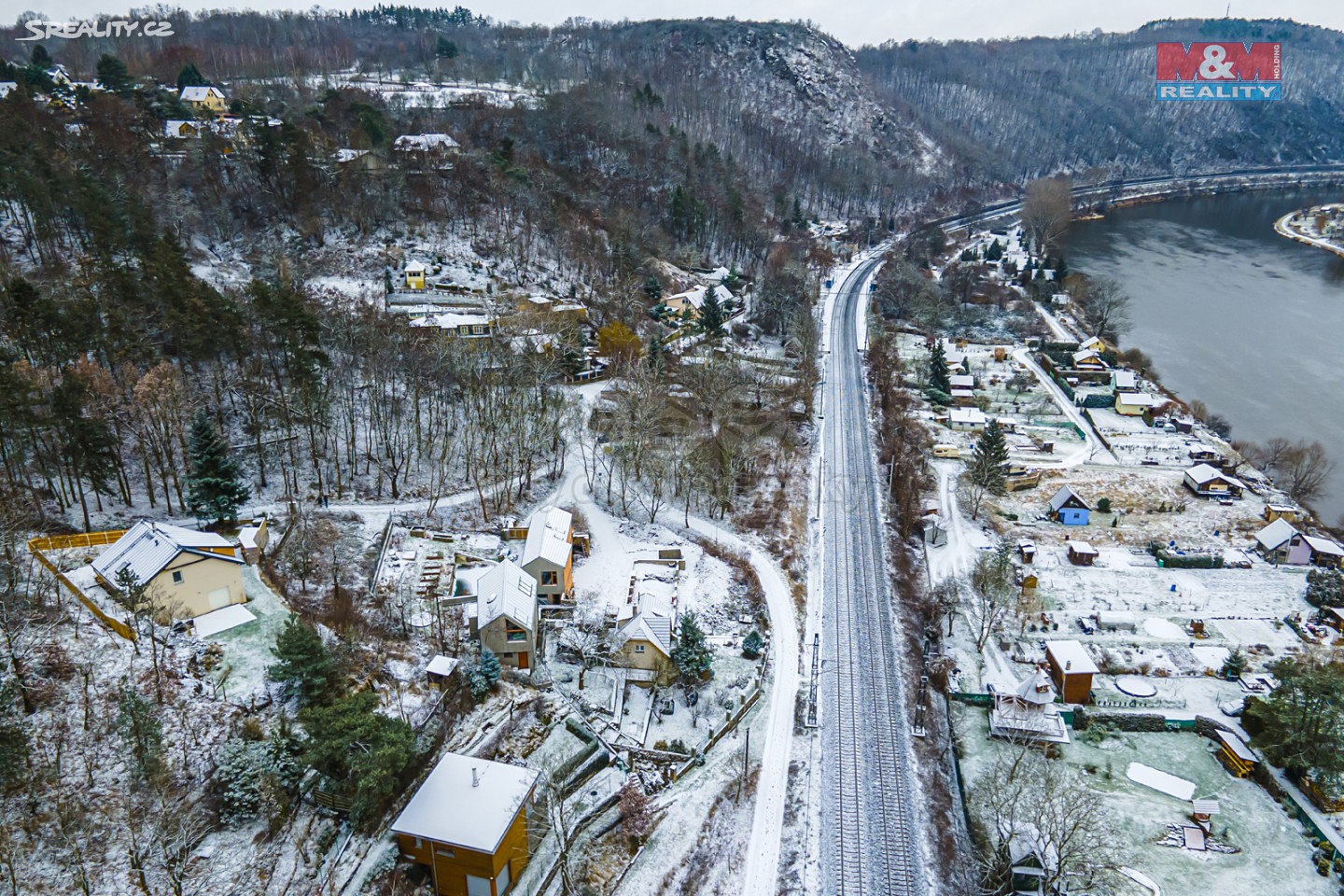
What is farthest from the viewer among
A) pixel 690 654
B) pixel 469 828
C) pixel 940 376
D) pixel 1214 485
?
pixel 940 376

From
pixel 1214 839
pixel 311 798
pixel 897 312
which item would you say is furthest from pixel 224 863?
pixel 897 312

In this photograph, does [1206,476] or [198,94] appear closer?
[1206,476]

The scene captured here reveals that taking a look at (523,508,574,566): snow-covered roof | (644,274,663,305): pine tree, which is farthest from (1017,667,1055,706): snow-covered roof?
(644,274,663,305): pine tree

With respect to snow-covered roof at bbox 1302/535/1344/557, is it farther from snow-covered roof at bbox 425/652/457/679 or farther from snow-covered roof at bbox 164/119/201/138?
snow-covered roof at bbox 164/119/201/138

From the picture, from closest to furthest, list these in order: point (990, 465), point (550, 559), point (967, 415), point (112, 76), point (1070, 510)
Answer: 1. point (550, 559)
2. point (1070, 510)
3. point (990, 465)
4. point (967, 415)
5. point (112, 76)

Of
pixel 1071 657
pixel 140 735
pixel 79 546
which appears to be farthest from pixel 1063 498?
pixel 79 546

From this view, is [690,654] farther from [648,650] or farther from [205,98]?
[205,98]

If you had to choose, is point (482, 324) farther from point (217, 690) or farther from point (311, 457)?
point (217, 690)
